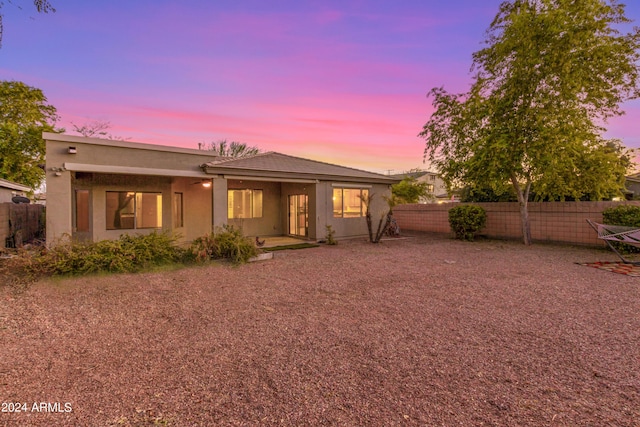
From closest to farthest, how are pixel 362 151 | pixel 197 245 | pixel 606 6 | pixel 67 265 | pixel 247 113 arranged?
pixel 67 265, pixel 197 245, pixel 606 6, pixel 247 113, pixel 362 151

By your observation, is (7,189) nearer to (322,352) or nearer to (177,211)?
(177,211)

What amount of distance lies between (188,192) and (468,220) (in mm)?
11120

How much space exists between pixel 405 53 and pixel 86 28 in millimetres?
9667

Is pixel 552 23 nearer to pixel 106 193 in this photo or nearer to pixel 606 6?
pixel 606 6

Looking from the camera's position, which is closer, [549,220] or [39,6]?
[39,6]

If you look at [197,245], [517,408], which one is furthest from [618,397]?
[197,245]

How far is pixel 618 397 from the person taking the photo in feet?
7.78

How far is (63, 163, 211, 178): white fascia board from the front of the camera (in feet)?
26.3

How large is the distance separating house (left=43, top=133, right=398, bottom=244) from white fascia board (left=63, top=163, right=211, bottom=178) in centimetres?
2

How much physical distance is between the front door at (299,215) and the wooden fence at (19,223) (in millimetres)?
9070

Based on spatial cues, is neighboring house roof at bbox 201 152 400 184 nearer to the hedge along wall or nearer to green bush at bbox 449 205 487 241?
green bush at bbox 449 205 487 241

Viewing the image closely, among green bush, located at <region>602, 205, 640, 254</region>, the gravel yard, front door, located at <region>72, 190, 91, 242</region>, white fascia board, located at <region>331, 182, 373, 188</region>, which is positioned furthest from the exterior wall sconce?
green bush, located at <region>602, 205, 640, 254</region>

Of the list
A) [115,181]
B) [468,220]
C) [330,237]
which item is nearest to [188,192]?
[115,181]

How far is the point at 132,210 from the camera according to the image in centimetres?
1003
